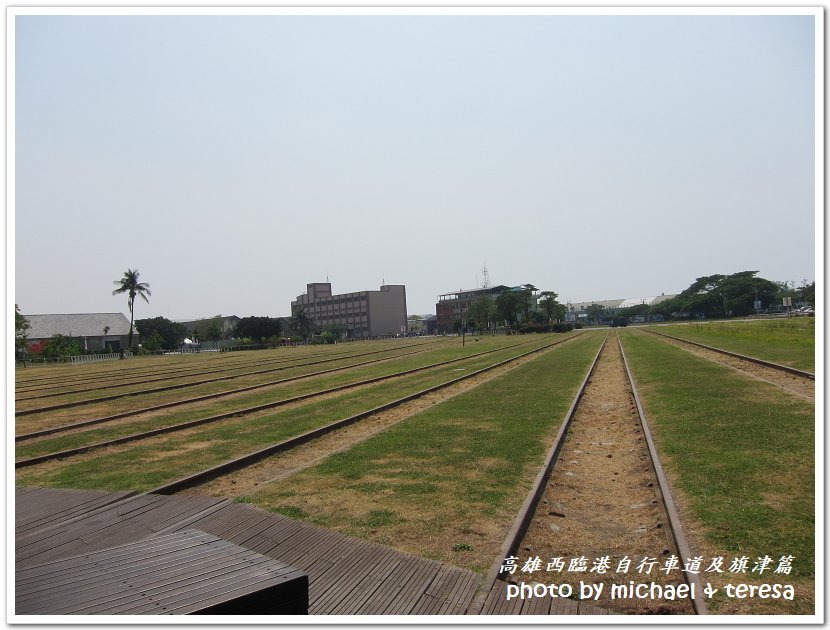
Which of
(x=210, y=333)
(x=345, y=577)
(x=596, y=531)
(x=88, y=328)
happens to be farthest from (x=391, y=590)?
(x=210, y=333)

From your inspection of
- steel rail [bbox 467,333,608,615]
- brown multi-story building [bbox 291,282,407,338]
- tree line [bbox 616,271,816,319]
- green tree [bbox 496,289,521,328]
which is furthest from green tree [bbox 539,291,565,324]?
steel rail [bbox 467,333,608,615]

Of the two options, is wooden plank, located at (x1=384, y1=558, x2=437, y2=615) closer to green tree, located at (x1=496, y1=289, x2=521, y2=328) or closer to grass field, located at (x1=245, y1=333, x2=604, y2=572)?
grass field, located at (x1=245, y1=333, x2=604, y2=572)

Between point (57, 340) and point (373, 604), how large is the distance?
8007 centimetres

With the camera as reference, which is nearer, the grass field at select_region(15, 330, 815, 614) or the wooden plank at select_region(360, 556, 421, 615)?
the wooden plank at select_region(360, 556, 421, 615)

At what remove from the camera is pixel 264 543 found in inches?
236

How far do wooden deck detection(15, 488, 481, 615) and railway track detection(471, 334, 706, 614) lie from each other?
1.67 feet

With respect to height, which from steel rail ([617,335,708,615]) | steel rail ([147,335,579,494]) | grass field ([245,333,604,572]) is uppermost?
steel rail ([617,335,708,615])

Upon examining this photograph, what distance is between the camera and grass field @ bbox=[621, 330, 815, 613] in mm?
5324

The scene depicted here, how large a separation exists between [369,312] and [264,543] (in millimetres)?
175578

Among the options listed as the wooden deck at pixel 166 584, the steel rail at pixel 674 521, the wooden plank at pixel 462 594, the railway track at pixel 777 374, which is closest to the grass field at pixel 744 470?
the steel rail at pixel 674 521

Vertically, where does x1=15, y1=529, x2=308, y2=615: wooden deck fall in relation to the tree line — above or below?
below

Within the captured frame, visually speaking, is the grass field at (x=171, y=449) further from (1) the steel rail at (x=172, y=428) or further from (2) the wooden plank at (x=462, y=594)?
(2) the wooden plank at (x=462, y=594)

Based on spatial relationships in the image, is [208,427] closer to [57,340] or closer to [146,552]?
[146,552]

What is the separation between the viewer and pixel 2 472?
5.55 m
